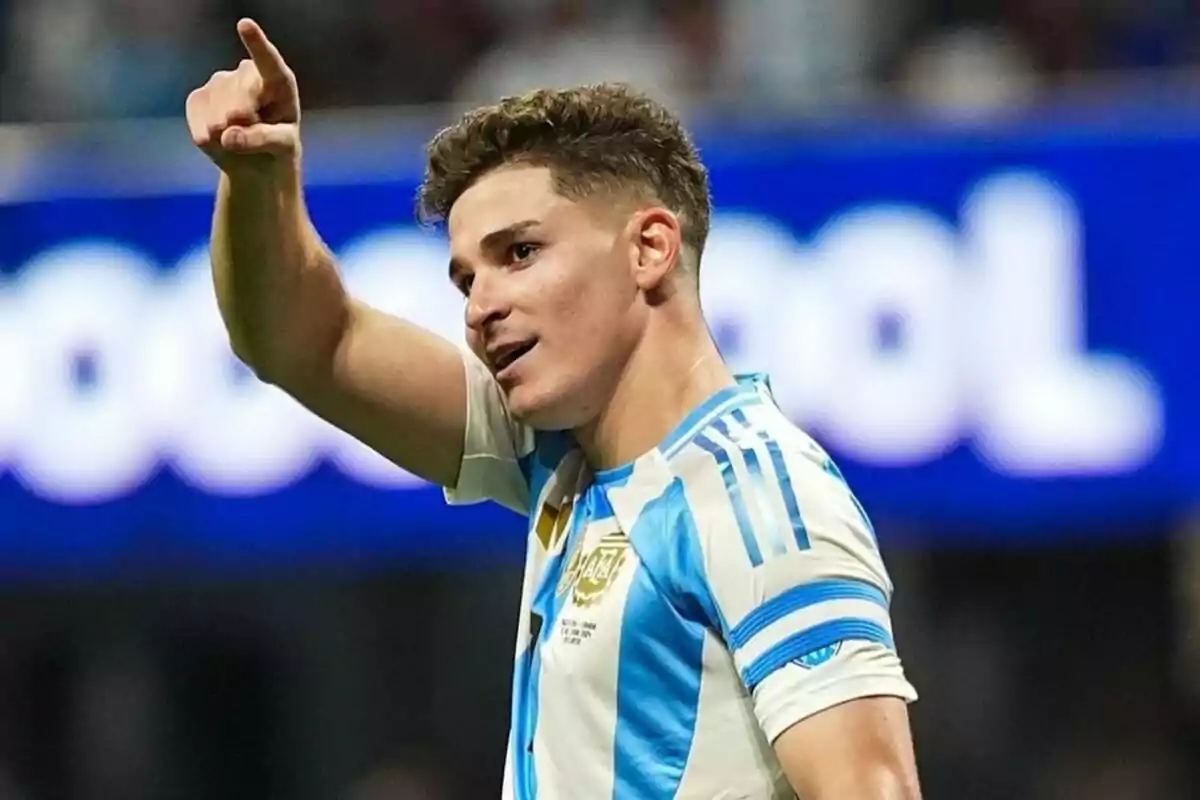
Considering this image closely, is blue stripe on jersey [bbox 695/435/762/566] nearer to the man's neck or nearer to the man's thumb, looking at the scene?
the man's neck

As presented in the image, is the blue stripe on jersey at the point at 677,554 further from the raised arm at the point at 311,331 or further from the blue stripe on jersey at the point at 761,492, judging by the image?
the raised arm at the point at 311,331

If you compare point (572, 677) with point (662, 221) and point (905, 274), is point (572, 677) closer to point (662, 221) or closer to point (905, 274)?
point (662, 221)

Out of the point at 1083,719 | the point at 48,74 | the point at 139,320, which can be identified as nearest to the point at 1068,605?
the point at 1083,719

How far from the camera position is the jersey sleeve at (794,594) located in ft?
6.82

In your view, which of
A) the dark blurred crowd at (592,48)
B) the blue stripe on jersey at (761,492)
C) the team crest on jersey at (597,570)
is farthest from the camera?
the dark blurred crowd at (592,48)

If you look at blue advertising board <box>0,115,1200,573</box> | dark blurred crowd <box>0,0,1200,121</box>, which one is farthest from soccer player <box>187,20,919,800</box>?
dark blurred crowd <box>0,0,1200,121</box>

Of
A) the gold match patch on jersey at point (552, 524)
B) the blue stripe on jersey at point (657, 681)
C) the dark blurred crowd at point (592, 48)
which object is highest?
the dark blurred crowd at point (592, 48)

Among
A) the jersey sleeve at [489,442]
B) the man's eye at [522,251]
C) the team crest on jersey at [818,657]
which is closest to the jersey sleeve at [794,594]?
the team crest on jersey at [818,657]

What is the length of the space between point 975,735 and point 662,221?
377 centimetres

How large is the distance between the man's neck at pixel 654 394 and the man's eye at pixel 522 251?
15 cm

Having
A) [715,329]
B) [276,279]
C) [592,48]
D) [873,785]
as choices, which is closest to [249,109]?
[276,279]

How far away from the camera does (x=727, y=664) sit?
219cm

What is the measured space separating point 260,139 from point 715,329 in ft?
8.73

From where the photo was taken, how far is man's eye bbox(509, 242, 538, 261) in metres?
2.37
